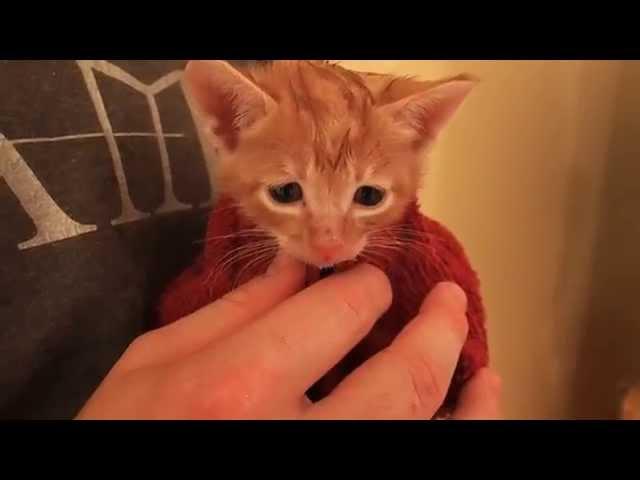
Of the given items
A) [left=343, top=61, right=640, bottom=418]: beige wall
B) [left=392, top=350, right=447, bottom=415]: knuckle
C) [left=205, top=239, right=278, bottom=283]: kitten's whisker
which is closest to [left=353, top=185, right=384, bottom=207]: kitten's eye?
[left=205, top=239, right=278, bottom=283]: kitten's whisker

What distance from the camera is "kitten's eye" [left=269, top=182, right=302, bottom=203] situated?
2.16ft

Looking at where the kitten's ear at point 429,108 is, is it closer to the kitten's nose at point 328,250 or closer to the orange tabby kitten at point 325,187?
the orange tabby kitten at point 325,187

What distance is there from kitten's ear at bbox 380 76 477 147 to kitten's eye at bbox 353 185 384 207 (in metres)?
0.10

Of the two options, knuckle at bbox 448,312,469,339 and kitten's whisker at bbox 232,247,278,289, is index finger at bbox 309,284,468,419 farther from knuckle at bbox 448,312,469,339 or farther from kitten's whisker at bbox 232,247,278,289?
kitten's whisker at bbox 232,247,278,289

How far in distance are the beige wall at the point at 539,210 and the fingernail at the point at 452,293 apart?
1.89ft

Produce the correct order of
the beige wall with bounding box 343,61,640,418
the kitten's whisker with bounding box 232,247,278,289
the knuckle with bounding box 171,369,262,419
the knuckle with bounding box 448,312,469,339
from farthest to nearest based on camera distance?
the beige wall with bounding box 343,61,640,418, the kitten's whisker with bounding box 232,247,278,289, the knuckle with bounding box 448,312,469,339, the knuckle with bounding box 171,369,262,419

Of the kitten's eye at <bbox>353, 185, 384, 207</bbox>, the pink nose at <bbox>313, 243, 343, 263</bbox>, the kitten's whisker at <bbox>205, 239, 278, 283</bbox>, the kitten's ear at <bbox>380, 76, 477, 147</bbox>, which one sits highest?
the kitten's ear at <bbox>380, 76, 477, 147</bbox>

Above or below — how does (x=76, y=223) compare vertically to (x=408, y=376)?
above

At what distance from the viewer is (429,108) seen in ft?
2.24

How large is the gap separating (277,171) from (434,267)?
233 mm

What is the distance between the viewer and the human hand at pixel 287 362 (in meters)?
0.41

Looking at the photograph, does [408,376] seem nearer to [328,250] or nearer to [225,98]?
[328,250]

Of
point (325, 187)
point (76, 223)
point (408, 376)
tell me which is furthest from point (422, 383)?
point (76, 223)

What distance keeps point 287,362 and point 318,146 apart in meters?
0.29
